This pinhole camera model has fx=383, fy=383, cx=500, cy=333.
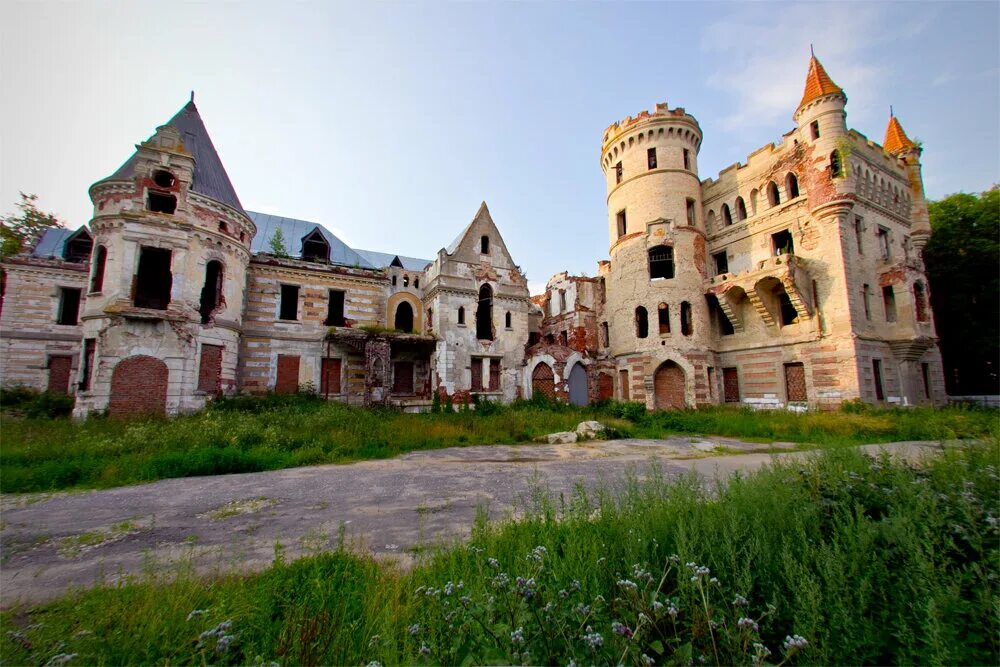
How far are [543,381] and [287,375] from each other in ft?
47.2

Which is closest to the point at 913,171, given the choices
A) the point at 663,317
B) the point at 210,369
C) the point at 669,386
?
the point at 663,317

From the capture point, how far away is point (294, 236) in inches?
971

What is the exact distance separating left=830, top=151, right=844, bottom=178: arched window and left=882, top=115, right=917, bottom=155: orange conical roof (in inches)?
367

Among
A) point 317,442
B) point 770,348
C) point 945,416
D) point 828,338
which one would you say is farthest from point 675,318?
point 317,442

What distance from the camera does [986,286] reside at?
23.3 m

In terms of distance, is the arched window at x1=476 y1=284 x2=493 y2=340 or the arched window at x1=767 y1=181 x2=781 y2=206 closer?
the arched window at x1=767 y1=181 x2=781 y2=206

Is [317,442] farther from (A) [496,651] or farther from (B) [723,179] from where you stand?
(B) [723,179]

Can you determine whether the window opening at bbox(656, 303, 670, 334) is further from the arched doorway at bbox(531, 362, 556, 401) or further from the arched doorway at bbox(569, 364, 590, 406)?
the arched doorway at bbox(531, 362, 556, 401)

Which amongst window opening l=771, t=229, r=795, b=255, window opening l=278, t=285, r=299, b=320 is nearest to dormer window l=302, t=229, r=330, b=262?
window opening l=278, t=285, r=299, b=320

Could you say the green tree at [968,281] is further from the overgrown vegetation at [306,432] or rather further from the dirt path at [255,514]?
the dirt path at [255,514]

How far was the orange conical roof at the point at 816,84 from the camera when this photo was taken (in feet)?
64.5

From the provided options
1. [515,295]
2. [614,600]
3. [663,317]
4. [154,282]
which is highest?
[515,295]

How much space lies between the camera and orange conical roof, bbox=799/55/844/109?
64.5 feet

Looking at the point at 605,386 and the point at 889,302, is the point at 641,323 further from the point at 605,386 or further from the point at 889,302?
the point at 889,302
